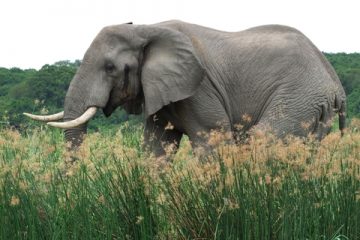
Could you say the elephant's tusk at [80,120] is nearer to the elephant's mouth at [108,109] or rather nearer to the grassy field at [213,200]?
the elephant's mouth at [108,109]

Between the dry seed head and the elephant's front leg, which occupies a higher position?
the dry seed head

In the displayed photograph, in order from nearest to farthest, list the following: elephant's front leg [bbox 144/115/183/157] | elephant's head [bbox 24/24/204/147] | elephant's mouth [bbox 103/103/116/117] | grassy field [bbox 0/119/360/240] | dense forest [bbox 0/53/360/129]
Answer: grassy field [bbox 0/119/360/240] < elephant's head [bbox 24/24/204/147] < elephant's mouth [bbox 103/103/116/117] < elephant's front leg [bbox 144/115/183/157] < dense forest [bbox 0/53/360/129]

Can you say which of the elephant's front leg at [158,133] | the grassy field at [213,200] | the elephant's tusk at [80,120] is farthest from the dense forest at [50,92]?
the grassy field at [213,200]

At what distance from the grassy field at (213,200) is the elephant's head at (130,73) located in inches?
99.4

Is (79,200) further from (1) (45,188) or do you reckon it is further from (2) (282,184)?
(2) (282,184)

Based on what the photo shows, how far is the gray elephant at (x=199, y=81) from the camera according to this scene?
8289 millimetres

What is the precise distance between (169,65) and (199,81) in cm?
34

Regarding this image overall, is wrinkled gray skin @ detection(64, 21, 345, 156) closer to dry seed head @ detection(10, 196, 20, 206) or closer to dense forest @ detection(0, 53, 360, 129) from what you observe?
dry seed head @ detection(10, 196, 20, 206)

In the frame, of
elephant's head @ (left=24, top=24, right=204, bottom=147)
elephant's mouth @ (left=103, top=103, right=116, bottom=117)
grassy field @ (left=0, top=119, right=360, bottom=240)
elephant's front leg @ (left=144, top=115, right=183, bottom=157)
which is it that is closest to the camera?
grassy field @ (left=0, top=119, right=360, bottom=240)

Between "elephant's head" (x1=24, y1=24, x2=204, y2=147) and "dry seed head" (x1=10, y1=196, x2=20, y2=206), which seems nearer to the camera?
"dry seed head" (x1=10, y1=196, x2=20, y2=206)

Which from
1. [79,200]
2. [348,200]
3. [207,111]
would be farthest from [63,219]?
[207,111]

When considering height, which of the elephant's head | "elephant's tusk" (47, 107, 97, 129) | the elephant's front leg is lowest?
the elephant's front leg

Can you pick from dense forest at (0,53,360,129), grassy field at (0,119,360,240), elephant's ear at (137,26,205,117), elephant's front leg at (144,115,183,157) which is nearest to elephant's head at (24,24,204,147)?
elephant's ear at (137,26,205,117)

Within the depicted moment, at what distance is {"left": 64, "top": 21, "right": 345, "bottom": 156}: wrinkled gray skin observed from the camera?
830 cm
